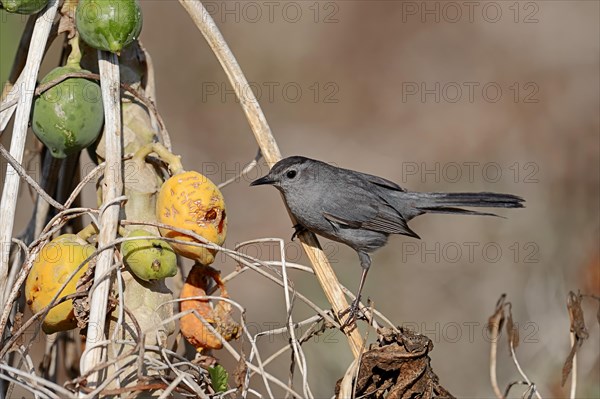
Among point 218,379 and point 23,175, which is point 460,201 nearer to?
point 218,379

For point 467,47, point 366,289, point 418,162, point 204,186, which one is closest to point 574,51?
point 467,47

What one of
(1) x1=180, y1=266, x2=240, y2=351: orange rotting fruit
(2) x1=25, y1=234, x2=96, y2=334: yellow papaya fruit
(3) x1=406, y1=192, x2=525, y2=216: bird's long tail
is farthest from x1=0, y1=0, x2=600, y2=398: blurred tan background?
(2) x1=25, y1=234, x2=96, y2=334: yellow papaya fruit

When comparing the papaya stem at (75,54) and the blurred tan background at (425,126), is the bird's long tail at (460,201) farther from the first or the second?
the papaya stem at (75,54)

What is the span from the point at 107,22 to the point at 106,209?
57cm

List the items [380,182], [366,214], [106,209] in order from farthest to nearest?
[380,182] → [366,214] → [106,209]

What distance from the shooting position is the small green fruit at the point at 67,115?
2434 millimetres

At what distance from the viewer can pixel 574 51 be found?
24.5 ft

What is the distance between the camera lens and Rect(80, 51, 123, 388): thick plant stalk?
2.14 metres

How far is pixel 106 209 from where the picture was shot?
2.34m

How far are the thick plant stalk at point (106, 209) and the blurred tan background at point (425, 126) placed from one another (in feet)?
7.80

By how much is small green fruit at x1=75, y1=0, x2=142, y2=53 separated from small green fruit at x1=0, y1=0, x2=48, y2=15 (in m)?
0.12

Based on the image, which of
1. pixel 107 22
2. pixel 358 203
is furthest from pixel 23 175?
pixel 358 203

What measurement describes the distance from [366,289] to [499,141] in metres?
2.55

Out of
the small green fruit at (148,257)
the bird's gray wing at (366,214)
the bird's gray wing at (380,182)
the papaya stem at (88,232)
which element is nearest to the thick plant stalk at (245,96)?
the small green fruit at (148,257)
